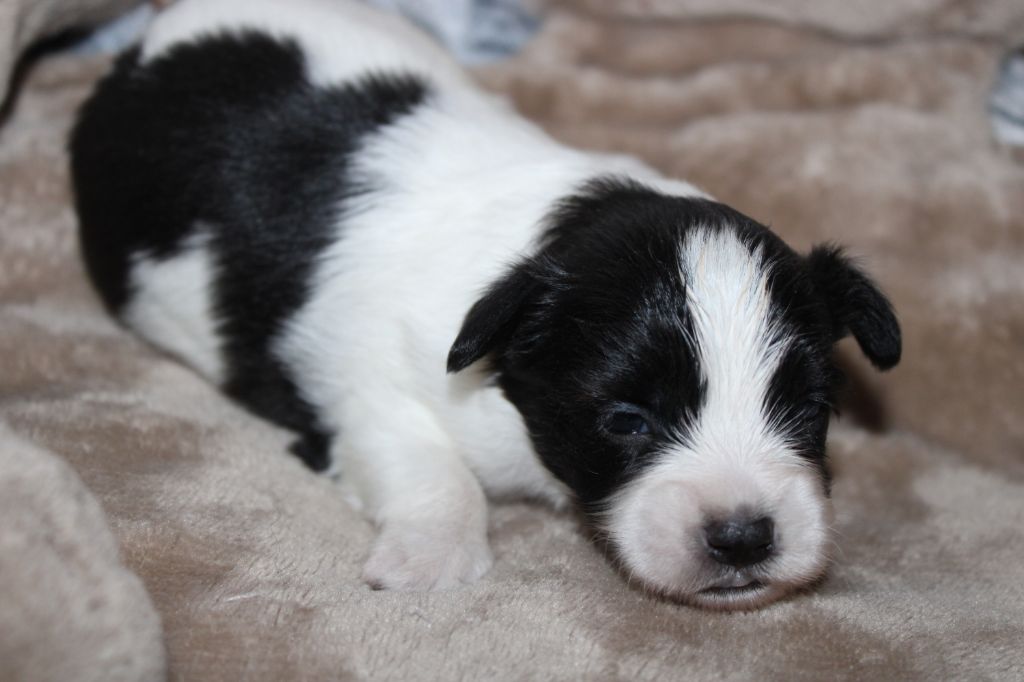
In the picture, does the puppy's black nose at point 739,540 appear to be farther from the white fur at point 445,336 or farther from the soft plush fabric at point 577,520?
the soft plush fabric at point 577,520

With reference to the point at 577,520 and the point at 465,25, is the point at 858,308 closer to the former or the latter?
the point at 577,520

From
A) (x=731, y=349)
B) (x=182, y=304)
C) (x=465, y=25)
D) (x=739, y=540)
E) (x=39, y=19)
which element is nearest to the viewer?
(x=739, y=540)

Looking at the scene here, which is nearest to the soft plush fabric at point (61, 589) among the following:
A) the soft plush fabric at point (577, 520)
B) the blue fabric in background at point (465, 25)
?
the soft plush fabric at point (577, 520)

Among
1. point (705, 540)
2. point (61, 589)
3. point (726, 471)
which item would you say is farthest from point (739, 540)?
point (61, 589)

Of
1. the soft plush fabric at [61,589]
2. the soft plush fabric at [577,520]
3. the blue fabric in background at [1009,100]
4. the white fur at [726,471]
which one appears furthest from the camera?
the blue fabric in background at [1009,100]

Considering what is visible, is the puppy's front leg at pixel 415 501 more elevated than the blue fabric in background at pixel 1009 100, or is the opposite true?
the blue fabric in background at pixel 1009 100

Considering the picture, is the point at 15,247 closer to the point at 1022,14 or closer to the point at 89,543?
the point at 89,543

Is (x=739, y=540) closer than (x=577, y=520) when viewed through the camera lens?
Yes
